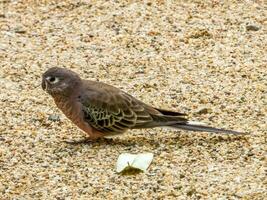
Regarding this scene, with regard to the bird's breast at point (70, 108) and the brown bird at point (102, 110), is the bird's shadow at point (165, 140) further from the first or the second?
the bird's breast at point (70, 108)

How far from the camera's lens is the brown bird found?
6.18 metres

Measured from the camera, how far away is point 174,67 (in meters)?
7.62

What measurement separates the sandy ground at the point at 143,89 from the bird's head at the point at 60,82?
37 cm

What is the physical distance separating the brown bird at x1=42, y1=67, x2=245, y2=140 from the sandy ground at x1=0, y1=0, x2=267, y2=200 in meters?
0.14

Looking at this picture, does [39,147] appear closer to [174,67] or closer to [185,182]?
[185,182]

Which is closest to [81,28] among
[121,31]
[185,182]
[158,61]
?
[121,31]

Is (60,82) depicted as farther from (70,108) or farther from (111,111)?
(111,111)

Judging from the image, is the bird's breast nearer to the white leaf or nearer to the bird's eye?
the bird's eye

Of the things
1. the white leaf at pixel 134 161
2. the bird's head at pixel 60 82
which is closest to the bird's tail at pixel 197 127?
the white leaf at pixel 134 161

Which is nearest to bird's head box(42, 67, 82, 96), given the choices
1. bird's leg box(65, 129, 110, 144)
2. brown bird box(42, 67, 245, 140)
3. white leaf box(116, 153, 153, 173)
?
brown bird box(42, 67, 245, 140)

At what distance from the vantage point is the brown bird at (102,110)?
20.3 ft

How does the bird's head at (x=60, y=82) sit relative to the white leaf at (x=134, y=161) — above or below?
above

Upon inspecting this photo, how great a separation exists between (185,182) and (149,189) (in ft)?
0.78

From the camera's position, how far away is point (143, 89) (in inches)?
285
